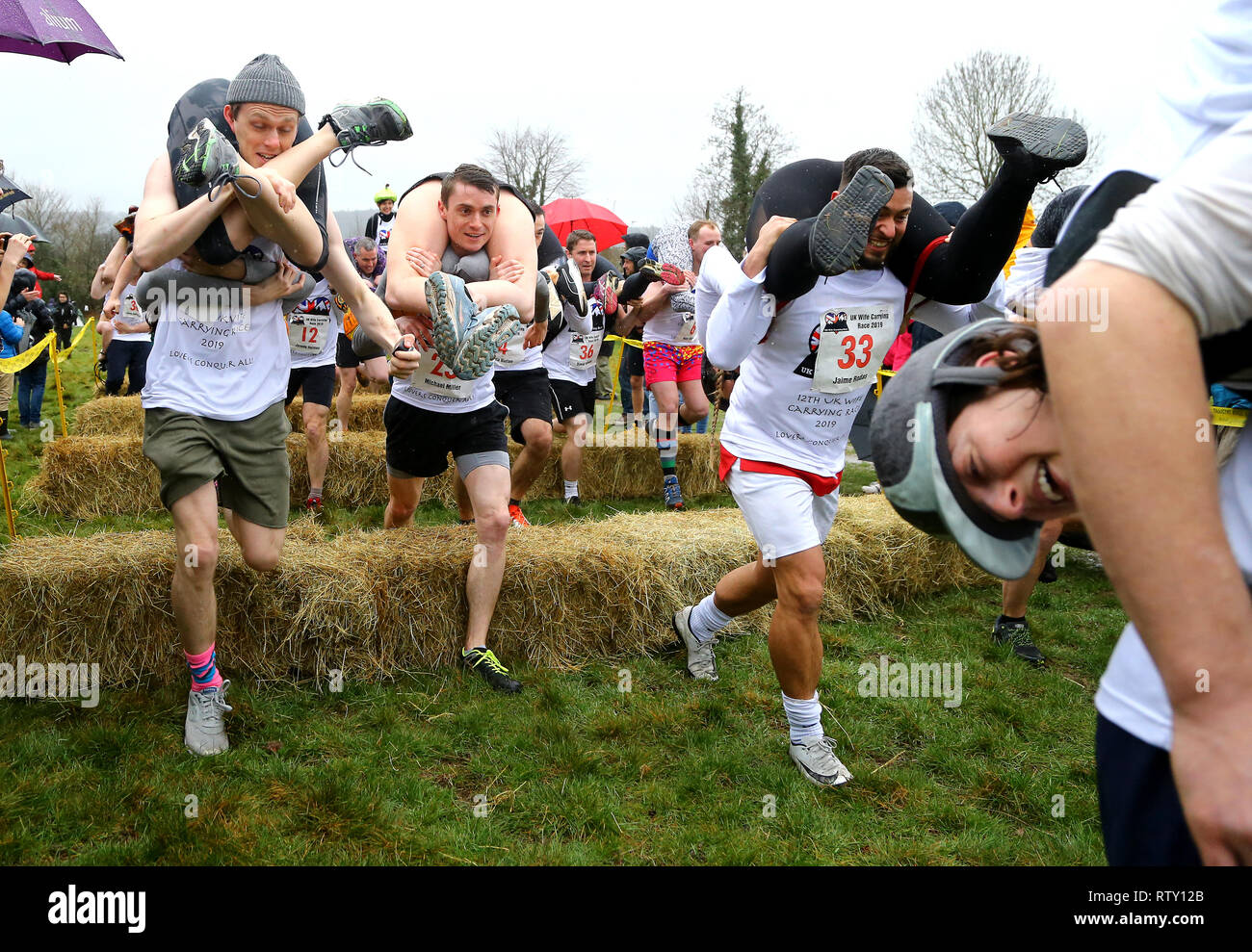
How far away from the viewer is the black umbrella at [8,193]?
4.22m

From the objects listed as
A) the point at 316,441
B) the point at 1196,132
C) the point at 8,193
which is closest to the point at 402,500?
the point at 8,193

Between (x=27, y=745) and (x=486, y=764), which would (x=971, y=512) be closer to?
(x=486, y=764)

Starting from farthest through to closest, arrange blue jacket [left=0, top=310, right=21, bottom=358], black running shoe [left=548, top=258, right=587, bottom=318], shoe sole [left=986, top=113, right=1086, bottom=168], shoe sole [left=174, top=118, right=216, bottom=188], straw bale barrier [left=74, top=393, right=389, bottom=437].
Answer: blue jacket [left=0, top=310, right=21, bottom=358] → straw bale barrier [left=74, top=393, right=389, bottom=437] → black running shoe [left=548, top=258, right=587, bottom=318] → shoe sole [left=174, top=118, right=216, bottom=188] → shoe sole [left=986, top=113, right=1086, bottom=168]

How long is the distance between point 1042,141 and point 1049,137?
0.07ft

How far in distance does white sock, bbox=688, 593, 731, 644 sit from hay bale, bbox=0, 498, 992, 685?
1.47 feet

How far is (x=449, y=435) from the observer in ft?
14.3

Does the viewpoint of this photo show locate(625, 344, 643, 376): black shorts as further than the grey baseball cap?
Yes

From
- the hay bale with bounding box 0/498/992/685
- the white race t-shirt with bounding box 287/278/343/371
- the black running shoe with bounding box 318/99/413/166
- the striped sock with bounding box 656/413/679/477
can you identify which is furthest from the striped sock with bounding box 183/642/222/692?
the striped sock with bounding box 656/413/679/477

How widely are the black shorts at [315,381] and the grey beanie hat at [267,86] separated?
157 inches

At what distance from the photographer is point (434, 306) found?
339 cm

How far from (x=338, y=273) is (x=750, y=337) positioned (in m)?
1.73

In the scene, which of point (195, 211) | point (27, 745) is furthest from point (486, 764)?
point (195, 211)

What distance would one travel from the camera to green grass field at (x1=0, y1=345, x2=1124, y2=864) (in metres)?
2.93

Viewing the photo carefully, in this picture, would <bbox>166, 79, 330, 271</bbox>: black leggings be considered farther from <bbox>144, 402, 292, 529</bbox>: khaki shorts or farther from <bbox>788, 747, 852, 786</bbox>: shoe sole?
<bbox>788, 747, 852, 786</bbox>: shoe sole
